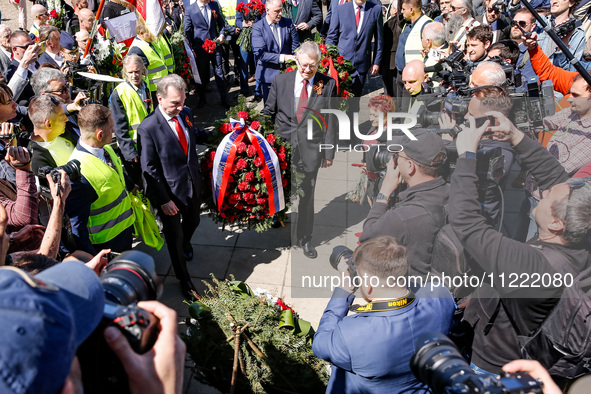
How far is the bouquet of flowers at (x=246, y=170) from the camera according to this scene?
470 centimetres

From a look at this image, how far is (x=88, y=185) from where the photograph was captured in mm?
3572

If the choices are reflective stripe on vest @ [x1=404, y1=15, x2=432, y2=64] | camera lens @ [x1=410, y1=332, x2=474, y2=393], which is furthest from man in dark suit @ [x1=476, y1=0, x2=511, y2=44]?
camera lens @ [x1=410, y1=332, x2=474, y2=393]

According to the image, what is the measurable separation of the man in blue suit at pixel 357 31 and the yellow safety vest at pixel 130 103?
418cm

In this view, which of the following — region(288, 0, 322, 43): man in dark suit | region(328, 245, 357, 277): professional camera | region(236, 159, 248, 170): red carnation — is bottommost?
region(236, 159, 248, 170): red carnation

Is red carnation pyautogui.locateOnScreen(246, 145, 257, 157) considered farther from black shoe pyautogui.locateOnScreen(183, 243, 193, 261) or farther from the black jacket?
the black jacket

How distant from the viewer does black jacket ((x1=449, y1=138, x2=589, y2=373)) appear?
8.19ft

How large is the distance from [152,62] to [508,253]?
537cm

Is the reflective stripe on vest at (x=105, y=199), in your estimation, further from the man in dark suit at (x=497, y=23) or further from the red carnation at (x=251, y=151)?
the man in dark suit at (x=497, y=23)

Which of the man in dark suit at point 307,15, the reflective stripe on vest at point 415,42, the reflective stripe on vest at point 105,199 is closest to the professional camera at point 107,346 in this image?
the reflective stripe on vest at point 105,199

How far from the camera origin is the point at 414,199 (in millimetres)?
2926

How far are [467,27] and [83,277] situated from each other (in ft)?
20.8

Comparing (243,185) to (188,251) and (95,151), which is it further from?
(95,151)

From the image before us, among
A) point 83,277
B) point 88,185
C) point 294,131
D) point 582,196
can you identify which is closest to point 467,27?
point 294,131

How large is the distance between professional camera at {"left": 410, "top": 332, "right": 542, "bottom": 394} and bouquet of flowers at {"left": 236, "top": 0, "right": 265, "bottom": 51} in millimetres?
7818
